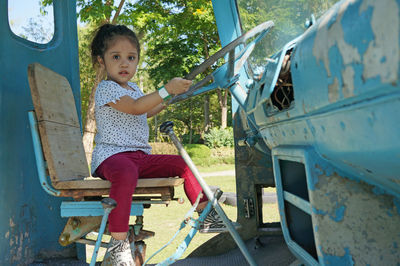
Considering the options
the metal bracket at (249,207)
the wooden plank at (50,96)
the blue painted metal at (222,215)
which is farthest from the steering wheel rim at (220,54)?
the metal bracket at (249,207)

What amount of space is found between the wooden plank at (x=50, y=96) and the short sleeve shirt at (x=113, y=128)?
0.62 ft

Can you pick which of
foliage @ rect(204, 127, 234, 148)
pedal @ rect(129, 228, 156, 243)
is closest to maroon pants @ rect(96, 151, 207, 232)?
pedal @ rect(129, 228, 156, 243)

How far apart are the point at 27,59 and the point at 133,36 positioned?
0.71 meters

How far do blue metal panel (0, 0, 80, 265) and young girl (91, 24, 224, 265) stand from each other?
18.3 inches

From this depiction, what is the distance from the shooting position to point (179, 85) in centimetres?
156

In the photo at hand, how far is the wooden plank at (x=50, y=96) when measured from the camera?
1834mm

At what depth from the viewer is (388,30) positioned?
23.9 inches

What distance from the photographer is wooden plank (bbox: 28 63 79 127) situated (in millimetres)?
1834

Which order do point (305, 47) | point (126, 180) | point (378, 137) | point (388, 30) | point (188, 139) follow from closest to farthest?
point (388, 30) → point (378, 137) → point (305, 47) → point (126, 180) → point (188, 139)

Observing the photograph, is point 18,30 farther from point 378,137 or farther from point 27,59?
point 378,137

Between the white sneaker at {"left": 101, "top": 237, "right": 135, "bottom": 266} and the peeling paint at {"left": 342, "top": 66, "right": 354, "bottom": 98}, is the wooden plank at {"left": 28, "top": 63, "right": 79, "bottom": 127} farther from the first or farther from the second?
the peeling paint at {"left": 342, "top": 66, "right": 354, "bottom": 98}

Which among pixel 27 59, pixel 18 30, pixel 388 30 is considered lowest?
pixel 388 30

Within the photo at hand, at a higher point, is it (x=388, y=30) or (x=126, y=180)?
(x=388, y=30)

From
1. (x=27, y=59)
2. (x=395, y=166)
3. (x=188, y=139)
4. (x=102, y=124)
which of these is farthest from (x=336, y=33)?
(x=188, y=139)
